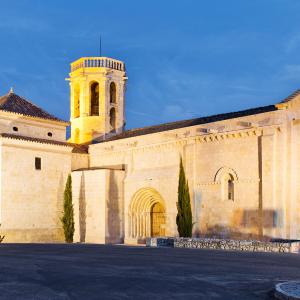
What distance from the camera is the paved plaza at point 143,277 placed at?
32.0 ft

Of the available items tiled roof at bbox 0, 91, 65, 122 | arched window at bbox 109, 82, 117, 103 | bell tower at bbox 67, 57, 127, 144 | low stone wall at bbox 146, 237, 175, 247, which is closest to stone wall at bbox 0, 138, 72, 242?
tiled roof at bbox 0, 91, 65, 122

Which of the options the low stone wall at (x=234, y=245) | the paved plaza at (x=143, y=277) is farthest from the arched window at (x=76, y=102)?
the paved plaza at (x=143, y=277)

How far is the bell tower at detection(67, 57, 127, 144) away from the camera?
42.1 meters

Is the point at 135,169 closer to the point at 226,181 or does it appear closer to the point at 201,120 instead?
the point at 201,120

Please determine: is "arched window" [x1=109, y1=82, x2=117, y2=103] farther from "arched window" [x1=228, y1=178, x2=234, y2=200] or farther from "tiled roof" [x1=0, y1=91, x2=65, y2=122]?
"arched window" [x1=228, y1=178, x2=234, y2=200]

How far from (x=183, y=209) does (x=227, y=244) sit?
270 inches

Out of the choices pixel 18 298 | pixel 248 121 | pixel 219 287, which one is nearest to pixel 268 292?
pixel 219 287

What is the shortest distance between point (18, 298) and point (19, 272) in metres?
3.88

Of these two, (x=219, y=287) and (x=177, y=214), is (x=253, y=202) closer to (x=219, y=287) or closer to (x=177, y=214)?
(x=177, y=214)

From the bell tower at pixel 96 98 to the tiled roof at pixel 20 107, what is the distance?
463cm

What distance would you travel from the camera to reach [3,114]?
113ft

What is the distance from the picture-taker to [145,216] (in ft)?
116

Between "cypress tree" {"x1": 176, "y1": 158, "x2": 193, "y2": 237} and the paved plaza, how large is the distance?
38.7 ft

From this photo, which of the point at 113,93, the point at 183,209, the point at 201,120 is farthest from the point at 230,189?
the point at 113,93
